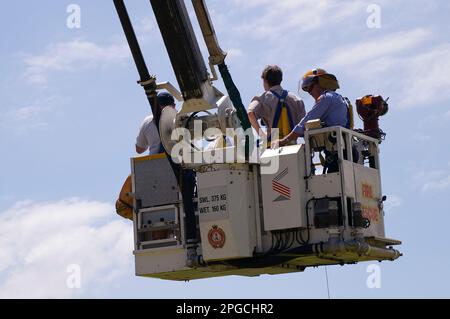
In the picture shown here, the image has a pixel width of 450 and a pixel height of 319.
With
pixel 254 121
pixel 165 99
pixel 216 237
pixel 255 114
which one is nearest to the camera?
pixel 216 237

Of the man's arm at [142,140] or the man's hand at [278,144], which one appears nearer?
the man's hand at [278,144]

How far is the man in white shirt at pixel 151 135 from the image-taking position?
23344 millimetres

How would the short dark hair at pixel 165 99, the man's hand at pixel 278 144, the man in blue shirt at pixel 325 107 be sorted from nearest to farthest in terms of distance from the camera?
1. the man in blue shirt at pixel 325 107
2. the man's hand at pixel 278 144
3. the short dark hair at pixel 165 99

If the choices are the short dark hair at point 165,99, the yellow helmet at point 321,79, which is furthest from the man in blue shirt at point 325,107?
the short dark hair at point 165,99

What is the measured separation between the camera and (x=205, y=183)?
861 inches

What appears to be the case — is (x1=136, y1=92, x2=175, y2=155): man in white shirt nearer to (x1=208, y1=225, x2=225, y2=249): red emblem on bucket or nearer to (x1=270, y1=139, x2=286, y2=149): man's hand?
(x1=270, y1=139, x2=286, y2=149): man's hand

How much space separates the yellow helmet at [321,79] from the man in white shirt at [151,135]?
7.23ft

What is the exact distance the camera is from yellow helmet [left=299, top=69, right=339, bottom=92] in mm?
22484

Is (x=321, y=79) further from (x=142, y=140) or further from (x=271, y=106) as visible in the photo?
(x=142, y=140)

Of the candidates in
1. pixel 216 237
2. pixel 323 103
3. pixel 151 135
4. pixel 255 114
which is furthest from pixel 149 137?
pixel 323 103

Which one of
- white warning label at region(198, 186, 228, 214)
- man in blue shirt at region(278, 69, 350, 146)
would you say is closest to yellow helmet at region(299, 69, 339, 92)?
man in blue shirt at region(278, 69, 350, 146)

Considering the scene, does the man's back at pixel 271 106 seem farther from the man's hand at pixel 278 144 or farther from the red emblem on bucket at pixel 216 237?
the red emblem on bucket at pixel 216 237

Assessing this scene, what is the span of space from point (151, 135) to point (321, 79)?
3.02m

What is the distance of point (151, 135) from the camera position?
930 inches
